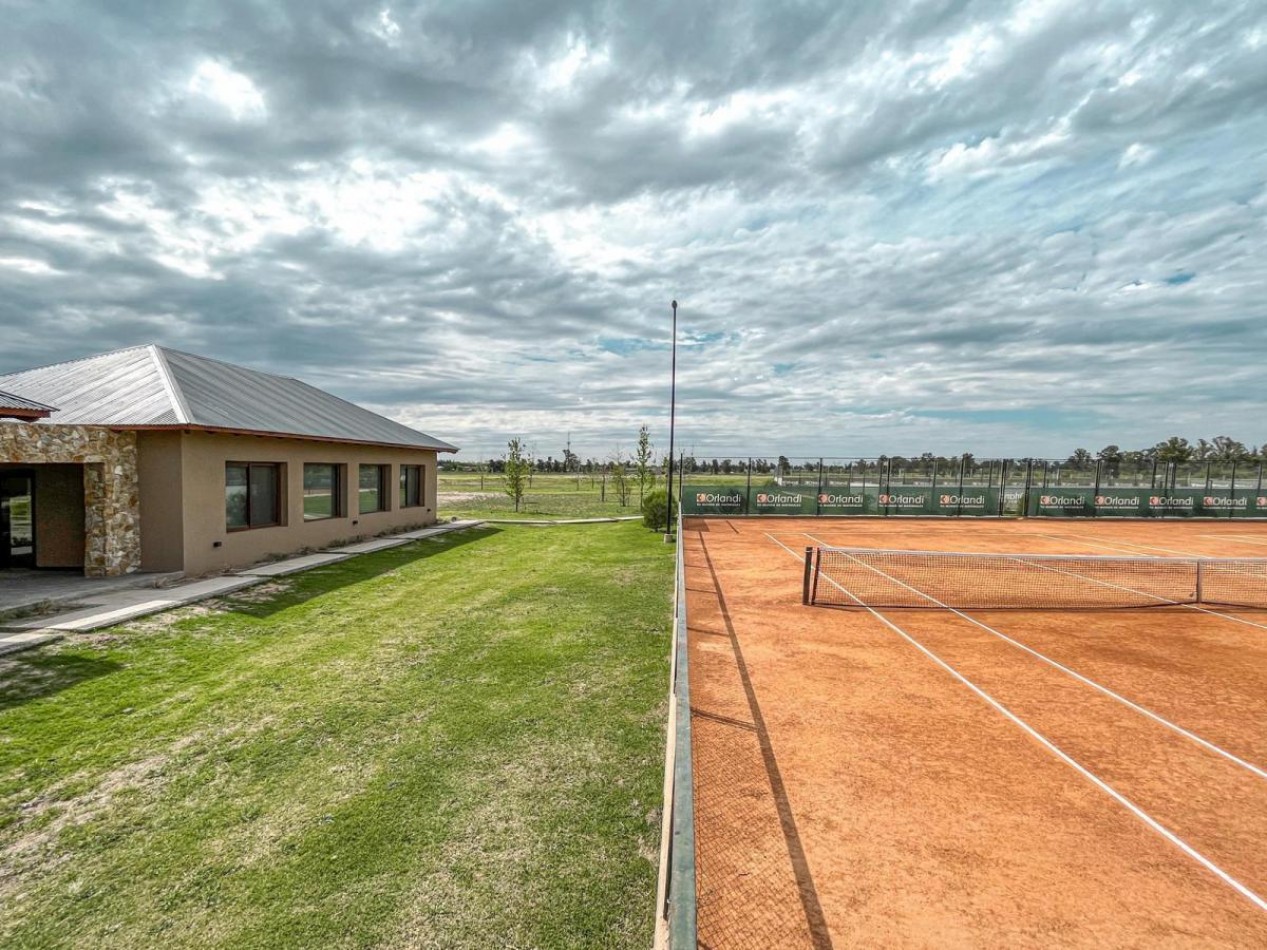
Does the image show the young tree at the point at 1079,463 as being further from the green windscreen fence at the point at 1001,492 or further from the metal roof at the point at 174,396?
the metal roof at the point at 174,396

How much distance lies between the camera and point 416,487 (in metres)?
22.9

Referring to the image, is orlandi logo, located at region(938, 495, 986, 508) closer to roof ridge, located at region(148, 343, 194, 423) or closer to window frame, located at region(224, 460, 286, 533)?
window frame, located at region(224, 460, 286, 533)

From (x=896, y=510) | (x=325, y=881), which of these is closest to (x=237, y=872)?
(x=325, y=881)

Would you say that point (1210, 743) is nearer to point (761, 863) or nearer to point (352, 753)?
point (761, 863)

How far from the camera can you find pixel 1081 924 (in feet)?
12.3

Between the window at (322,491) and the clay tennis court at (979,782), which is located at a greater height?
the window at (322,491)

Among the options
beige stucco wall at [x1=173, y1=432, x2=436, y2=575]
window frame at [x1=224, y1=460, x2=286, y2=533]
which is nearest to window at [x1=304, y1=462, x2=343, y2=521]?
beige stucco wall at [x1=173, y1=432, x2=436, y2=575]

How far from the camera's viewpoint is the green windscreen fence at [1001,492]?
3009cm

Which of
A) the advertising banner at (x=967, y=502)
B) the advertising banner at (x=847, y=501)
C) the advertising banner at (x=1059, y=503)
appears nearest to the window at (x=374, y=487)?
the advertising banner at (x=847, y=501)

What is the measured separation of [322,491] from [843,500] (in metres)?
24.3

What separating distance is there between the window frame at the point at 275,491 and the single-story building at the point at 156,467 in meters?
0.03

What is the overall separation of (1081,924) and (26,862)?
280 inches

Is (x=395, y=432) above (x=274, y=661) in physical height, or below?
above

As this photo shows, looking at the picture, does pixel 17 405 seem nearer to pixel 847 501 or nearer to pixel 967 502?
pixel 847 501
